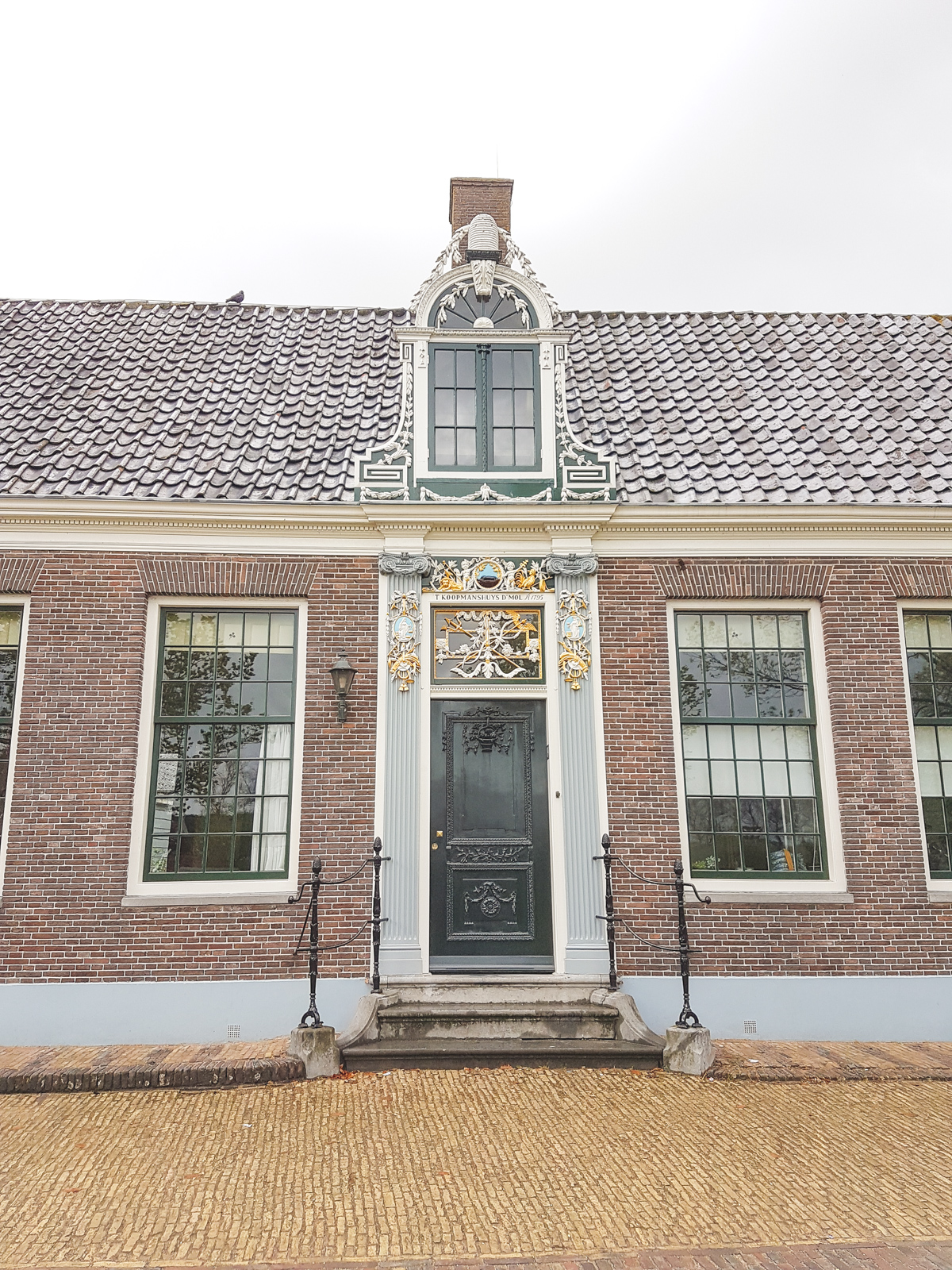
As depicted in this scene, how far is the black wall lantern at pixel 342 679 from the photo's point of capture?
7.64 meters

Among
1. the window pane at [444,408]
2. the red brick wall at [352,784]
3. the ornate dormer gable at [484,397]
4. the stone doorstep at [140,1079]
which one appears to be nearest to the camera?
the stone doorstep at [140,1079]

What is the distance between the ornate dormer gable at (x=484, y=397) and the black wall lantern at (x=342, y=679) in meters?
1.74

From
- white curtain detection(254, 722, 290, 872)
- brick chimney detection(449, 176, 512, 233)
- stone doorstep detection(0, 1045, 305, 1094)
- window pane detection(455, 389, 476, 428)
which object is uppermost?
brick chimney detection(449, 176, 512, 233)

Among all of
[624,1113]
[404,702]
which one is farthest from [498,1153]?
[404,702]

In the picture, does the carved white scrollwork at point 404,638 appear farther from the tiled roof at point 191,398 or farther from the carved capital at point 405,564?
the tiled roof at point 191,398

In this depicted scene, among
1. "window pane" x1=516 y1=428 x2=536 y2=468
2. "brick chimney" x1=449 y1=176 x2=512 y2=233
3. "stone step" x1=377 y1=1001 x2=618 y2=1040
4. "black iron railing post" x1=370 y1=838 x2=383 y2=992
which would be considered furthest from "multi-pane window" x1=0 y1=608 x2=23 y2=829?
"brick chimney" x1=449 y1=176 x2=512 y2=233

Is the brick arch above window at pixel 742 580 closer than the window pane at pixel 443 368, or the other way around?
the brick arch above window at pixel 742 580

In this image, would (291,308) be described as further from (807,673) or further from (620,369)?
(807,673)

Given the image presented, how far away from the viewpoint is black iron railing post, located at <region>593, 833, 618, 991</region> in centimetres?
717

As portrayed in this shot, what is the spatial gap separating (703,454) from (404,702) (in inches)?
163

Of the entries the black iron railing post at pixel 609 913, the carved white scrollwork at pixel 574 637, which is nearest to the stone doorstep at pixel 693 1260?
the black iron railing post at pixel 609 913

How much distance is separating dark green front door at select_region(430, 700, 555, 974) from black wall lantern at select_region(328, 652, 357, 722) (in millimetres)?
860

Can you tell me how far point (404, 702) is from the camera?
7.84m

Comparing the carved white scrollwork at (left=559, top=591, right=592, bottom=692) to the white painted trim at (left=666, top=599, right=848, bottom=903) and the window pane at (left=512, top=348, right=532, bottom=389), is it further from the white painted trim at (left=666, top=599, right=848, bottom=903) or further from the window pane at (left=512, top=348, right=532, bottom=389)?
the window pane at (left=512, top=348, right=532, bottom=389)
